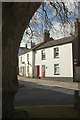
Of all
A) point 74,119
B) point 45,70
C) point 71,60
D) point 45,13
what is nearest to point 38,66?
point 45,70

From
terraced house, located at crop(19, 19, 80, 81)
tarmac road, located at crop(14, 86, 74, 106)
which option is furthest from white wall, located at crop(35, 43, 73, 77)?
tarmac road, located at crop(14, 86, 74, 106)

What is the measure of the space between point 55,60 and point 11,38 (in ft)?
66.3

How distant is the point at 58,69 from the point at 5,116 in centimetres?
1957

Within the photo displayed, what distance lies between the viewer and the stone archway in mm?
3678

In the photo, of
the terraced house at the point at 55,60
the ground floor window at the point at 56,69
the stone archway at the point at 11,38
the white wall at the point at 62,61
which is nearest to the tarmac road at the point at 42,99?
the stone archway at the point at 11,38

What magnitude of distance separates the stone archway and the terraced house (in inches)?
577

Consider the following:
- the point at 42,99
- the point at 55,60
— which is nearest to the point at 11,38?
the point at 42,99

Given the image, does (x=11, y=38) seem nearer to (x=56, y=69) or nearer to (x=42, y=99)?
(x=42, y=99)

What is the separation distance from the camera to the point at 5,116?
4152 millimetres

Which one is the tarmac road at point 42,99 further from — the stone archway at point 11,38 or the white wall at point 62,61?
the white wall at point 62,61

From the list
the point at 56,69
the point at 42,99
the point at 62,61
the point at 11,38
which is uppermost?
the point at 11,38

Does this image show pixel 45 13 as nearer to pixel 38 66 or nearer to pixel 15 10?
pixel 15 10

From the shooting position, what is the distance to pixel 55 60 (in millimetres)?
23703

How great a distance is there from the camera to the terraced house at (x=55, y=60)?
Result: 21172mm
